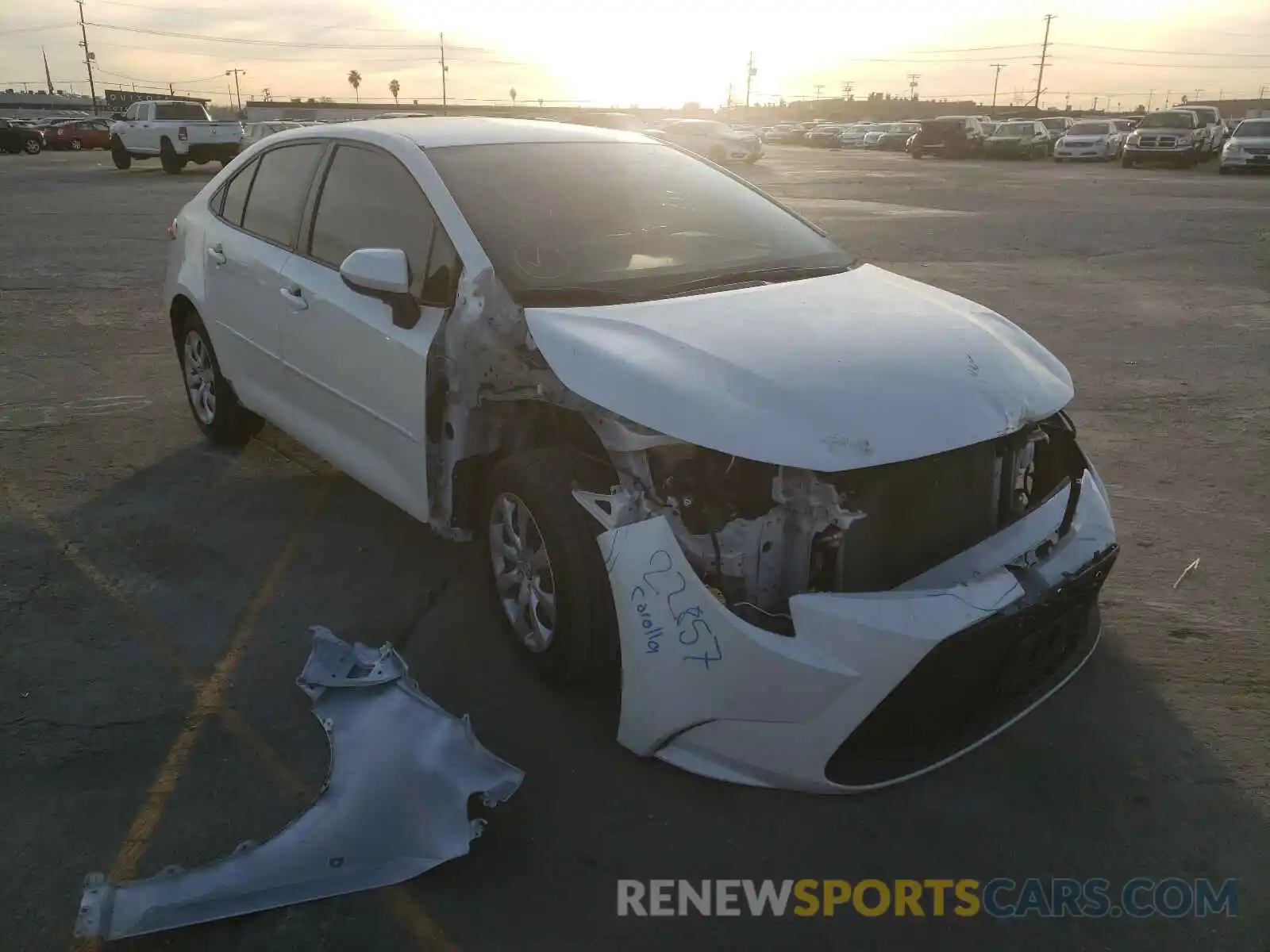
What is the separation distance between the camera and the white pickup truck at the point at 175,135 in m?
26.1

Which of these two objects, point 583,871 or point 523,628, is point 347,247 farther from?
point 583,871

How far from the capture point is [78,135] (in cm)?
4556

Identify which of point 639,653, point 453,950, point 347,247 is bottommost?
point 453,950

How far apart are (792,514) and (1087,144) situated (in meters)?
39.0

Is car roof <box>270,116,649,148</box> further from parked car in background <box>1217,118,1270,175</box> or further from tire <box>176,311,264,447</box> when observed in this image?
parked car in background <box>1217,118,1270,175</box>

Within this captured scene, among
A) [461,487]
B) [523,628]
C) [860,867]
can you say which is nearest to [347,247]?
[461,487]

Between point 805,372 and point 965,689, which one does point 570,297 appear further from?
point 965,689

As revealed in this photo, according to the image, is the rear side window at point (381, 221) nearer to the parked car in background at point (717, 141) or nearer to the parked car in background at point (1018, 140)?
the parked car in background at point (717, 141)

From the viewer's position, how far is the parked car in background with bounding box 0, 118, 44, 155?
131 feet

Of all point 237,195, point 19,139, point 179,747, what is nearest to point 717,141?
point 237,195

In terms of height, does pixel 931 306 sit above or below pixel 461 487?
above

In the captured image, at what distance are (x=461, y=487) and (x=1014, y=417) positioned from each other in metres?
1.76

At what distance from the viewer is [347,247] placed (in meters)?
3.79

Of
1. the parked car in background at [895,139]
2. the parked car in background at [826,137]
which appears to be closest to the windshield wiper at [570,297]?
the parked car in background at [895,139]
